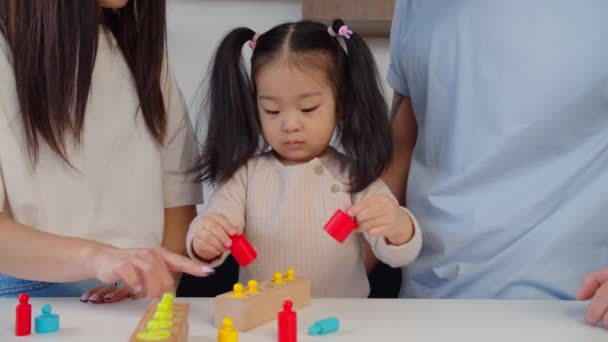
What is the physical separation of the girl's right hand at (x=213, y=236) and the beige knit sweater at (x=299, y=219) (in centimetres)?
10

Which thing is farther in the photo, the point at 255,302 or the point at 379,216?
the point at 379,216

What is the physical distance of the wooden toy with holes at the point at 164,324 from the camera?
24.5 inches

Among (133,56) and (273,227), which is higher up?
(133,56)

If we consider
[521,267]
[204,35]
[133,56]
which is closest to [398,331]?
[521,267]

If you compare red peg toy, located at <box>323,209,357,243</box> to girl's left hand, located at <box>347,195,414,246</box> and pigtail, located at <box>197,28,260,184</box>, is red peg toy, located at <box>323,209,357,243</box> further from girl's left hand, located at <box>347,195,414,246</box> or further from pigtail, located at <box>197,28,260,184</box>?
pigtail, located at <box>197,28,260,184</box>

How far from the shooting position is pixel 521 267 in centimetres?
102

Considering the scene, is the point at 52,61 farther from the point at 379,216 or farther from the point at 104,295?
the point at 379,216

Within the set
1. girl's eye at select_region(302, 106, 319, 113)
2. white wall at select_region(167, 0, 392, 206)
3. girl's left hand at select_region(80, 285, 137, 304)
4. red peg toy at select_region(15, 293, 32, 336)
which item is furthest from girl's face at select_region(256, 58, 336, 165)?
white wall at select_region(167, 0, 392, 206)

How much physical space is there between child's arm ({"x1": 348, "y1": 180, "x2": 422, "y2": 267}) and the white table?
12 centimetres

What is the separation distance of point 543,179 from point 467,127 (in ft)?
0.43

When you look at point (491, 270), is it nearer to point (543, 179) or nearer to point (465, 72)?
point (543, 179)

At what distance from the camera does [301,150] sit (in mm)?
1109

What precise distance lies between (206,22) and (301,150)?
51.5 inches

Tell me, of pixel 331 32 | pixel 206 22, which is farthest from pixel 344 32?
pixel 206 22
